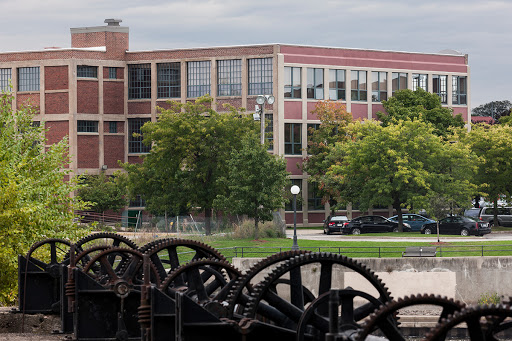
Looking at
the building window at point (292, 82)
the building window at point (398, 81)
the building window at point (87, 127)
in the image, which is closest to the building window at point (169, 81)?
the building window at point (87, 127)

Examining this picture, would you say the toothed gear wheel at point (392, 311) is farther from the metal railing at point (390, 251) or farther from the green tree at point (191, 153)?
the green tree at point (191, 153)

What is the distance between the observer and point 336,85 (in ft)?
257

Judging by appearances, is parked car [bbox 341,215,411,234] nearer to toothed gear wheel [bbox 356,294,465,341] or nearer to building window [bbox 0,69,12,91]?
building window [bbox 0,69,12,91]

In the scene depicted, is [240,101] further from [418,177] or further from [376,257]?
[376,257]

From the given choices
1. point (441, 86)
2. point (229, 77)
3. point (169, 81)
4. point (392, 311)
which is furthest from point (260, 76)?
point (392, 311)

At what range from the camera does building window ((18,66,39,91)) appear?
7838 centimetres

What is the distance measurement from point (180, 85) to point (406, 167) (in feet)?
82.6

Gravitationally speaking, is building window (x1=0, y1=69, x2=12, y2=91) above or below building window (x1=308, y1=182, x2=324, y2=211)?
above

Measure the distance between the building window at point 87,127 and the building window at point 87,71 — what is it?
12.6 ft

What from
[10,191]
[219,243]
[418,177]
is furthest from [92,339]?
[418,177]

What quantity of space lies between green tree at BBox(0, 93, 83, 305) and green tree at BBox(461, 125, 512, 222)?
123 feet

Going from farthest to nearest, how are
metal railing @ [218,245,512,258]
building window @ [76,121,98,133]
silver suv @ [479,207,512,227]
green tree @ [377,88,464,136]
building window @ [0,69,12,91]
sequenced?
building window @ [0,69,12,91] → building window @ [76,121,98,133] → green tree @ [377,88,464,136] → silver suv @ [479,207,512,227] → metal railing @ [218,245,512,258]

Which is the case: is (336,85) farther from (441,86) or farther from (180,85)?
(180,85)

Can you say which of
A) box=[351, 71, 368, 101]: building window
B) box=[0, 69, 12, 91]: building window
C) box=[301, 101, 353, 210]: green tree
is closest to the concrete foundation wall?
box=[301, 101, 353, 210]: green tree
